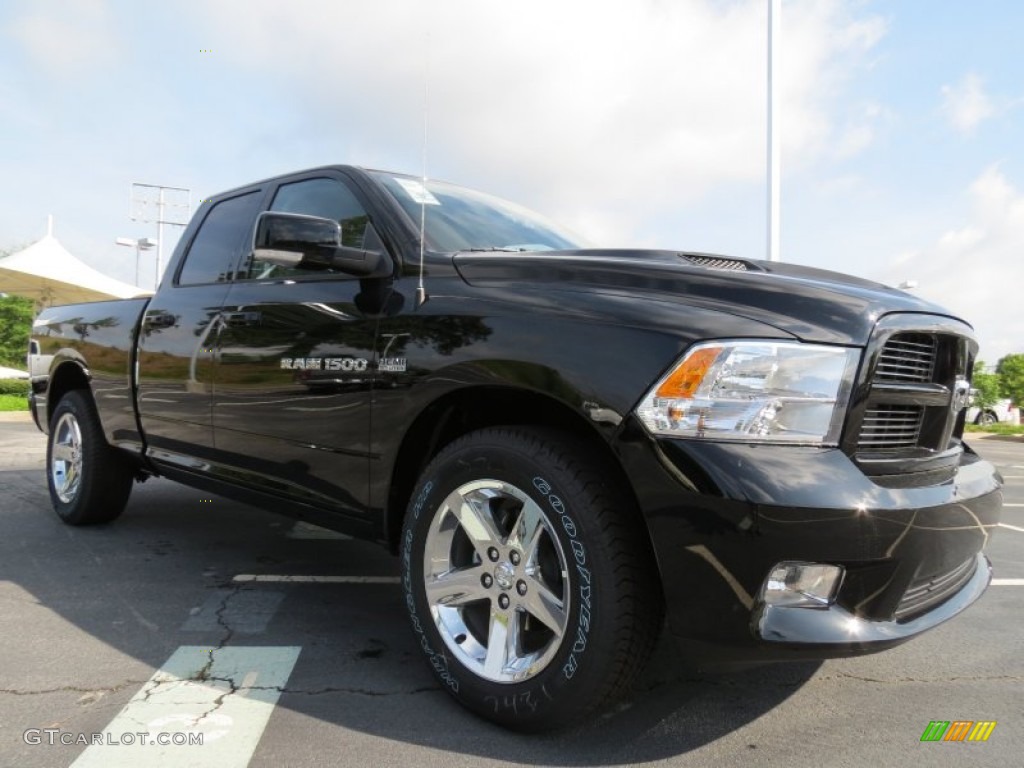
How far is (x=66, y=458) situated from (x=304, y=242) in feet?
10.4

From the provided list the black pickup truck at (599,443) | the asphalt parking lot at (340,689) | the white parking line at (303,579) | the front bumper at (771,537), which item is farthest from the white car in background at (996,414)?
the front bumper at (771,537)

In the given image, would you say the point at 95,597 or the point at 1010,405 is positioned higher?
the point at 95,597

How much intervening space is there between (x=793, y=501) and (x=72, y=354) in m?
4.43

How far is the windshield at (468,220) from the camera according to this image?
2.93 metres

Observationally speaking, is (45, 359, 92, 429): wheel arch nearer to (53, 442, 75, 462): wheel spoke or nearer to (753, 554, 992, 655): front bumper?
(53, 442, 75, 462): wheel spoke

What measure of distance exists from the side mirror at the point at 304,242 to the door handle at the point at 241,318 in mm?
592

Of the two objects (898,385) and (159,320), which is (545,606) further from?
(159,320)

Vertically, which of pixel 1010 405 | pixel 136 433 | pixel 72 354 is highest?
pixel 72 354

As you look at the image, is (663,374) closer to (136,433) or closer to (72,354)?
(136,433)

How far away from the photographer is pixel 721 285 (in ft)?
6.89

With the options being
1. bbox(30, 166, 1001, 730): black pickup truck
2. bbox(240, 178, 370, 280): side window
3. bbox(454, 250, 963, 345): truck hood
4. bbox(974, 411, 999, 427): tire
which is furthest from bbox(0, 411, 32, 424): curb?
bbox(974, 411, 999, 427): tire

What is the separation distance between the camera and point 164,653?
8.94 feet

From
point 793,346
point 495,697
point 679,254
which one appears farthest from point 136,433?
point 793,346

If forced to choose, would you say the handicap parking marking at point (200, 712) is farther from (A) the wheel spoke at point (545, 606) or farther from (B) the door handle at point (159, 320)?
(B) the door handle at point (159, 320)
